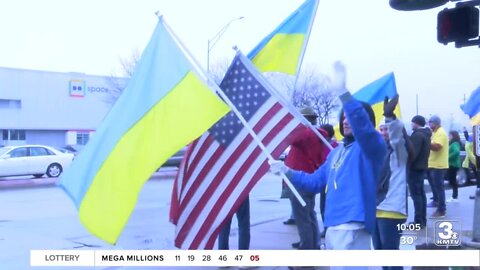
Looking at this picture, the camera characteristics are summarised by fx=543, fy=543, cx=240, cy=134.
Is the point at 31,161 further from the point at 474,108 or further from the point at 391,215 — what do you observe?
the point at 391,215

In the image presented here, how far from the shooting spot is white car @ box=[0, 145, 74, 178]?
52.7 ft

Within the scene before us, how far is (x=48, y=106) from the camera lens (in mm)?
36594

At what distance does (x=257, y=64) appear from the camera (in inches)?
158

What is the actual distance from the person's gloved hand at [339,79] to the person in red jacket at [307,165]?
6.26ft

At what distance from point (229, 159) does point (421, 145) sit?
2.90 metres

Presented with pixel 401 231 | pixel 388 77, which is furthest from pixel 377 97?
pixel 401 231

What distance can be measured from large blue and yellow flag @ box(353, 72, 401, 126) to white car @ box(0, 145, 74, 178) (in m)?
13.3

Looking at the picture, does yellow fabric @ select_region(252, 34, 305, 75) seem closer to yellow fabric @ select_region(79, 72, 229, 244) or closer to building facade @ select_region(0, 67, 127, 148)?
yellow fabric @ select_region(79, 72, 229, 244)

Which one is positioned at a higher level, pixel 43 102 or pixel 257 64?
pixel 257 64

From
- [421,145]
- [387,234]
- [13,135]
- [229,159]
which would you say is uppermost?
[229,159]

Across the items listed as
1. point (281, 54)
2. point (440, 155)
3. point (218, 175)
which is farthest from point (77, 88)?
point (218, 175)

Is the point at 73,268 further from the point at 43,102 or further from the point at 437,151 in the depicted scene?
the point at 43,102

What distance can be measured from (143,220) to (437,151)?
13.6 ft

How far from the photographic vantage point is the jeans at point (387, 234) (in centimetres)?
361
